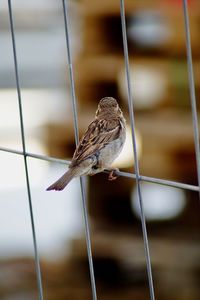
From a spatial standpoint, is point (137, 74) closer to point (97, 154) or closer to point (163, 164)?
point (163, 164)

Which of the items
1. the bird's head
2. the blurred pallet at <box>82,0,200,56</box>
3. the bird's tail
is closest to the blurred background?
the blurred pallet at <box>82,0,200,56</box>

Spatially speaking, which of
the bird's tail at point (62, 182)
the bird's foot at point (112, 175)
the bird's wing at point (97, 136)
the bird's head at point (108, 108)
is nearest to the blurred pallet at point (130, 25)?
the bird's head at point (108, 108)

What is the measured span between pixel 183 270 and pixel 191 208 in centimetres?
32

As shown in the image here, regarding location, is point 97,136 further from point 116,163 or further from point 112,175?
point 116,163

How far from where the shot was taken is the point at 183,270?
519cm

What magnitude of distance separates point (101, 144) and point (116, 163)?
A: 1.95m

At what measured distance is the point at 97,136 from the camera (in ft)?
9.45

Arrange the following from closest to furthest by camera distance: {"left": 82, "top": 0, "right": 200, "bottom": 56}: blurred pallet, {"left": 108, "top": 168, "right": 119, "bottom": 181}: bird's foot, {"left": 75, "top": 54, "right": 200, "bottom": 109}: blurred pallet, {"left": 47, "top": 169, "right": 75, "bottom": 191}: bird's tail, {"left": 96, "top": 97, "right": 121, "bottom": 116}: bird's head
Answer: {"left": 47, "top": 169, "right": 75, "bottom": 191}: bird's tail < {"left": 108, "top": 168, "right": 119, "bottom": 181}: bird's foot < {"left": 96, "top": 97, "right": 121, "bottom": 116}: bird's head < {"left": 82, "top": 0, "right": 200, "bottom": 56}: blurred pallet < {"left": 75, "top": 54, "right": 200, "bottom": 109}: blurred pallet

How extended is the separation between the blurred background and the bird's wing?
162 cm

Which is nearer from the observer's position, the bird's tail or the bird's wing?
the bird's tail

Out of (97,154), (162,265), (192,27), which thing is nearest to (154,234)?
(162,265)

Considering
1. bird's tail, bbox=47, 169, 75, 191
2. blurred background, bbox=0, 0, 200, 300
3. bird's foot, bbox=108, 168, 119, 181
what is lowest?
bird's tail, bbox=47, 169, 75, 191

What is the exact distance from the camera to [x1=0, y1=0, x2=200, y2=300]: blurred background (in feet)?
15.6

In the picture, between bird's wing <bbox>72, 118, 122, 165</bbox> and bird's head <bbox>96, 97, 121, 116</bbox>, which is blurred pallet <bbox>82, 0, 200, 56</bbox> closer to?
bird's head <bbox>96, 97, 121, 116</bbox>
